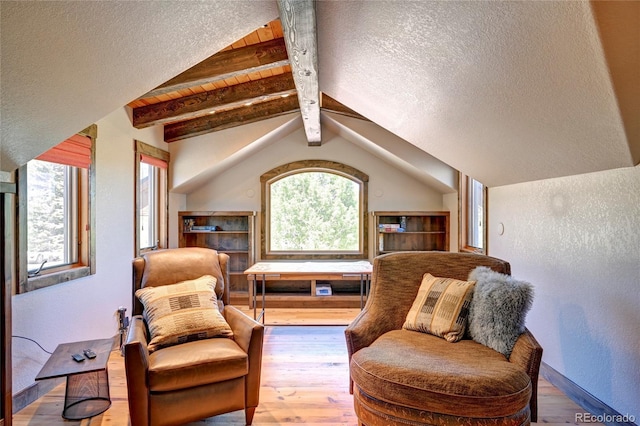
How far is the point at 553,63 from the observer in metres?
1.56

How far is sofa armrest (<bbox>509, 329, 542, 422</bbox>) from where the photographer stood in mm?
1682

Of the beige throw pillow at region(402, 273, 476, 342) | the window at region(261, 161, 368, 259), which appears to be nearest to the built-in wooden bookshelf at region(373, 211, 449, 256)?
the window at region(261, 161, 368, 259)

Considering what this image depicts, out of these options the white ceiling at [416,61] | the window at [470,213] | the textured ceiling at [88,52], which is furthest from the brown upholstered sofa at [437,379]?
the window at [470,213]

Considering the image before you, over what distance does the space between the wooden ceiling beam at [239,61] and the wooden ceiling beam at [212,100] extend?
2.19 feet

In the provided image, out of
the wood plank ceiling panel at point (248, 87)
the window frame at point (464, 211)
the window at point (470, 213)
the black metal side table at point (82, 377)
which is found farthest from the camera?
the window frame at point (464, 211)

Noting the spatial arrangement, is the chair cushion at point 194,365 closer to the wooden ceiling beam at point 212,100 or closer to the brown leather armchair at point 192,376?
the brown leather armchair at point 192,376

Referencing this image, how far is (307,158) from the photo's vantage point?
4.96 metres

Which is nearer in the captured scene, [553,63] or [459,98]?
[553,63]

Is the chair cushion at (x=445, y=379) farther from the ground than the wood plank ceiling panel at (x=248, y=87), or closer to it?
closer to it

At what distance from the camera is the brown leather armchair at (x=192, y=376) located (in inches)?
69.3

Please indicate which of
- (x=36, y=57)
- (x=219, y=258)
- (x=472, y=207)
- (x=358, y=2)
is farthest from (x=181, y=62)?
(x=472, y=207)

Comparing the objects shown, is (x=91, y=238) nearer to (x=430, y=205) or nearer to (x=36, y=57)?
(x=36, y=57)

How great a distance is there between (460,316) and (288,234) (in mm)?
3282

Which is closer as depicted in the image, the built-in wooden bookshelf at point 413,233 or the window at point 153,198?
the window at point 153,198
